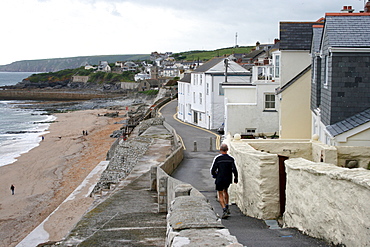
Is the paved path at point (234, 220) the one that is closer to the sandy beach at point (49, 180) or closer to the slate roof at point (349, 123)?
the slate roof at point (349, 123)

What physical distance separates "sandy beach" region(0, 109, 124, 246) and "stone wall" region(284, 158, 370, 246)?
15468mm

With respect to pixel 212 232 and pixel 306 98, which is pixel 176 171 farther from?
pixel 212 232

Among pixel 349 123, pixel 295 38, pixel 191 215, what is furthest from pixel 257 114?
pixel 191 215

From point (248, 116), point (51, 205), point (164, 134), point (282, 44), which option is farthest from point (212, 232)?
point (164, 134)

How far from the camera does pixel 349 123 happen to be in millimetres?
11086

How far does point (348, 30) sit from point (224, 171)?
6.25m

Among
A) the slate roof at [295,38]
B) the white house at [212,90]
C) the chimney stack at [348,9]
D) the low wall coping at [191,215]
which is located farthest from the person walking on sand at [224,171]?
the white house at [212,90]

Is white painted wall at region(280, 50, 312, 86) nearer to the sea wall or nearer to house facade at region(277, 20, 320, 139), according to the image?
house facade at region(277, 20, 320, 139)

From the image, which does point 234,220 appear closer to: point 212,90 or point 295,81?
point 295,81

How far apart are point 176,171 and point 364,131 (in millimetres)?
9724

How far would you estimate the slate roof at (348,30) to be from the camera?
37.9ft

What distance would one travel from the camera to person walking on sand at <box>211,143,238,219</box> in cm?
860

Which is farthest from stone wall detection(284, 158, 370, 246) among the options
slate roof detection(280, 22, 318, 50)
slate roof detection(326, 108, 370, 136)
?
slate roof detection(280, 22, 318, 50)

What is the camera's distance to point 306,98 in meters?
18.0
